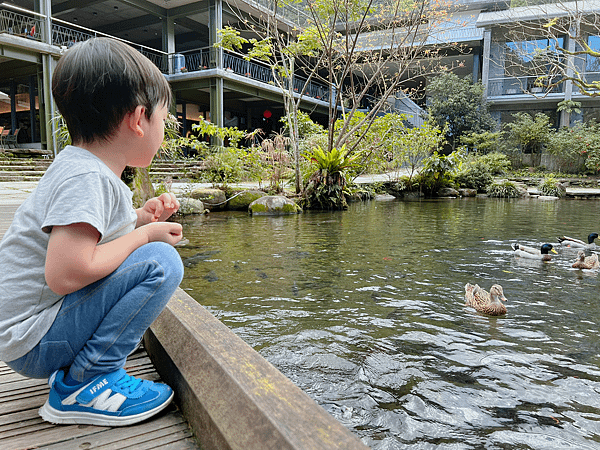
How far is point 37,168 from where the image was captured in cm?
1257

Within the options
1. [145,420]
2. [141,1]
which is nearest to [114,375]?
[145,420]

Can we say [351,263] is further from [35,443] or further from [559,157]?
[559,157]

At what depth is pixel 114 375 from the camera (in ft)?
4.48

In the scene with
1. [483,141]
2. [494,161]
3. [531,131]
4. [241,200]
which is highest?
[531,131]

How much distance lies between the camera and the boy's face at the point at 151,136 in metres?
1.37

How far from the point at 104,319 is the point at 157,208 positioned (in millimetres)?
440

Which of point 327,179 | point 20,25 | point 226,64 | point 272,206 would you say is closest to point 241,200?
point 272,206

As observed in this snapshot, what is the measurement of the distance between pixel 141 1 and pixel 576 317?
18.0 meters

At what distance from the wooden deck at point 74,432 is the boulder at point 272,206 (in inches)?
359

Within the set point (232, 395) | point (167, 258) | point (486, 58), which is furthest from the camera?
point (486, 58)

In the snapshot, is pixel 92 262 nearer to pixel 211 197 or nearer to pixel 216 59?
pixel 211 197

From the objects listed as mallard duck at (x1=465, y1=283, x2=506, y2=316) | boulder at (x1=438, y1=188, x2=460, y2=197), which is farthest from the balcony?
mallard duck at (x1=465, y1=283, x2=506, y2=316)

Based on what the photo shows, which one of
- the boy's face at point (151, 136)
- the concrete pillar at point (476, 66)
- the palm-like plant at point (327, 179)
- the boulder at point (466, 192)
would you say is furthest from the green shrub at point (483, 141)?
the boy's face at point (151, 136)

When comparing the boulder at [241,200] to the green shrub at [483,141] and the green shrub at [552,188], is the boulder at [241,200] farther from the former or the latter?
the green shrub at [483,141]
